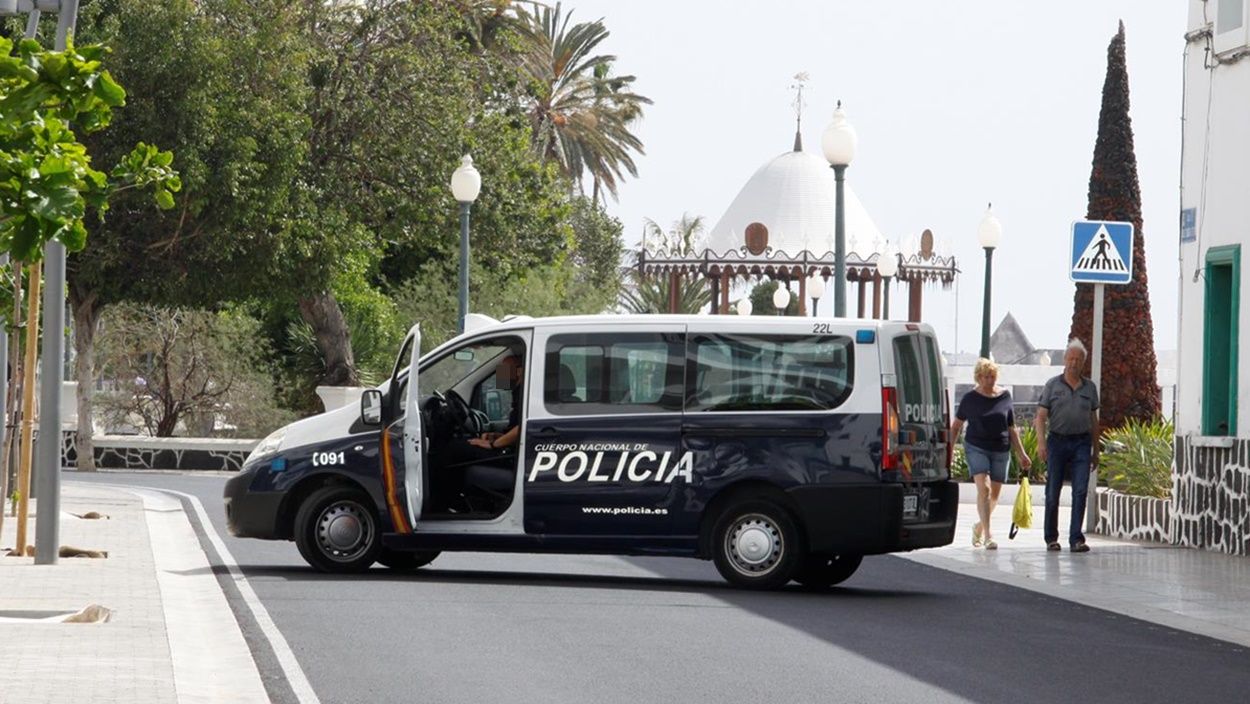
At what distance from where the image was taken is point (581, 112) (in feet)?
191

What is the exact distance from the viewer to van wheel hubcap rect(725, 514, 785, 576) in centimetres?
1534

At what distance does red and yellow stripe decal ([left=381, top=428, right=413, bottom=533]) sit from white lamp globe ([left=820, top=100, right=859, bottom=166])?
856 centimetres

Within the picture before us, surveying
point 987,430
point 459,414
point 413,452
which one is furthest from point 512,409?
point 987,430

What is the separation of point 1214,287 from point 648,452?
789 centimetres

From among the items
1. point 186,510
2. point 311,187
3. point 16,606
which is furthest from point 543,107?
point 16,606

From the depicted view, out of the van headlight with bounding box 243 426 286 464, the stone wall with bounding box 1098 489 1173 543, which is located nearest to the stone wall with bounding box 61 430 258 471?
the stone wall with bounding box 1098 489 1173 543

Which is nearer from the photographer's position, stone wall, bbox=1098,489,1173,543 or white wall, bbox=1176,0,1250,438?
white wall, bbox=1176,0,1250,438

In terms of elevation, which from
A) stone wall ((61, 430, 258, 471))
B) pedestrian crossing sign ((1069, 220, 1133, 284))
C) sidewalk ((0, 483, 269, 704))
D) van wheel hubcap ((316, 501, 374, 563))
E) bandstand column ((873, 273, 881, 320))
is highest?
bandstand column ((873, 273, 881, 320))

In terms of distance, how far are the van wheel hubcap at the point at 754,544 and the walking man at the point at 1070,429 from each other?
4.46 m

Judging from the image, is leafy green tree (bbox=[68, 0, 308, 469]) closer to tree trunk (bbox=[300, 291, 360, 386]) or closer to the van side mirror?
tree trunk (bbox=[300, 291, 360, 386])

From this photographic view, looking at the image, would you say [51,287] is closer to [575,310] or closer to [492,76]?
[492,76]

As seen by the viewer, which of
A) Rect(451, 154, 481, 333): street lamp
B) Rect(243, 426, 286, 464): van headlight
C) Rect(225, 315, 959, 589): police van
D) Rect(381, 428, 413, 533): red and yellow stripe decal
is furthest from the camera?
Rect(451, 154, 481, 333): street lamp

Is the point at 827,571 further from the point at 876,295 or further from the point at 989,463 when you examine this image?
the point at 876,295

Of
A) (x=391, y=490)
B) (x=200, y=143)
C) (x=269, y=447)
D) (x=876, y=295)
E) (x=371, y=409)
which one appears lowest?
(x=391, y=490)
